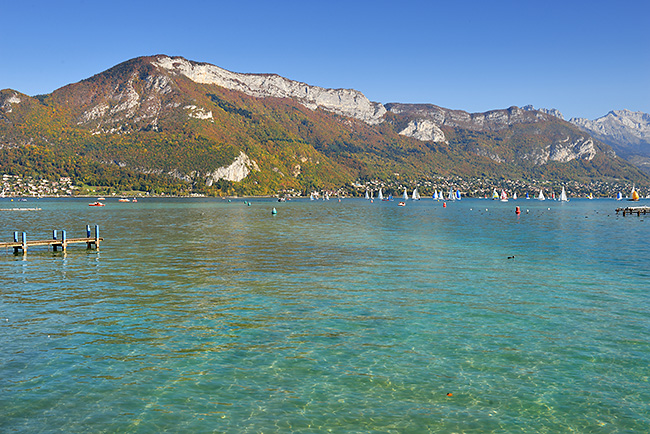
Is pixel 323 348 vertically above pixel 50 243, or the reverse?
pixel 50 243

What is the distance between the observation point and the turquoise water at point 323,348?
19406 mm

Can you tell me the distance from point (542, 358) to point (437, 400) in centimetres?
816

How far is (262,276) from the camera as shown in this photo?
163ft

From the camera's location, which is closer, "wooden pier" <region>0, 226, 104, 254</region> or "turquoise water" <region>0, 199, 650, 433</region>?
"turquoise water" <region>0, 199, 650, 433</region>

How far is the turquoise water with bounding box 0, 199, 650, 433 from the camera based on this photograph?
1941cm

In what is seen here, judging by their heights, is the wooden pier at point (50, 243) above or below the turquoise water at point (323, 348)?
above

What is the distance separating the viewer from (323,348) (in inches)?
1063

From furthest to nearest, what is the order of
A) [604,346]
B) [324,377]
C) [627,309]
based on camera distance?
[627,309] → [604,346] → [324,377]

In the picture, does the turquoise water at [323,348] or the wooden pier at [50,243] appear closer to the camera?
the turquoise water at [323,348]

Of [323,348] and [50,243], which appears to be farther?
[50,243]

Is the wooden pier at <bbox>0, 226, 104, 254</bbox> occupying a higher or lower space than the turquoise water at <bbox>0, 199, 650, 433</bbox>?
higher

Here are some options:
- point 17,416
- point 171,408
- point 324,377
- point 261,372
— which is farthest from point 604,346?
point 17,416

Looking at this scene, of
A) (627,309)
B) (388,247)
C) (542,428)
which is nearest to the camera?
(542,428)

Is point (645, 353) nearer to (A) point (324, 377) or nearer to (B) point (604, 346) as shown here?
(B) point (604, 346)
